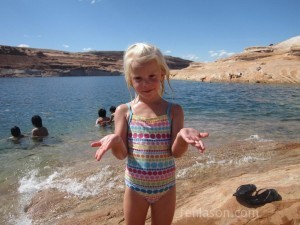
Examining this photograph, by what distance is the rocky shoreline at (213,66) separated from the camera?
4548cm

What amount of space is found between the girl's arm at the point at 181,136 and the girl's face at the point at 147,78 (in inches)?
12.2

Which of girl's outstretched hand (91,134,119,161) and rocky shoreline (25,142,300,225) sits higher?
girl's outstretched hand (91,134,119,161)

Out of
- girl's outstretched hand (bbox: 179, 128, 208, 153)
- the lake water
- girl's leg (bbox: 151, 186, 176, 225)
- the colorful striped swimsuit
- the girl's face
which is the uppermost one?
the girl's face

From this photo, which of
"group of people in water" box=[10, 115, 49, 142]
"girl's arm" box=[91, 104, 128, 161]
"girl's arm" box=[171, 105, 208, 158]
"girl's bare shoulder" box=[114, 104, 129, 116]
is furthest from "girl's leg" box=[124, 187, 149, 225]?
"group of people in water" box=[10, 115, 49, 142]

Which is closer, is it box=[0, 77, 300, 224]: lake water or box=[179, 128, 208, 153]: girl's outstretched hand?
box=[179, 128, 208, 153]: girl's outstretched hand

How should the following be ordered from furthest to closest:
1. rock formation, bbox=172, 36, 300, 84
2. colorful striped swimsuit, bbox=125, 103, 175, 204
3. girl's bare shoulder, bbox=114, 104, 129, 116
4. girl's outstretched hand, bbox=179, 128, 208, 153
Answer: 1. rock formation, bbox=172, 36, 300, 84
2. girl's bare shoulder, bbox=114, 104, 129, 116
3. colorful striped swimsuit, bbox=125, 103, 175, 204
4. girl's outstretched hand, bbox=179, 128, 208, 153

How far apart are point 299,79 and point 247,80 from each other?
8538 millimetres

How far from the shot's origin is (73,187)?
7316mm

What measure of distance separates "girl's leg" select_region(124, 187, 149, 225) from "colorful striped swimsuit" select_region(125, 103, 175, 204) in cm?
5

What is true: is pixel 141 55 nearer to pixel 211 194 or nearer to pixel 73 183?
pixel 211 194

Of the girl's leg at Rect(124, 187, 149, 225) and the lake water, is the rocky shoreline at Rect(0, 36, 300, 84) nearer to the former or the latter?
the lake water

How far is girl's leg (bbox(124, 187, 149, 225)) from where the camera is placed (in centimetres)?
320

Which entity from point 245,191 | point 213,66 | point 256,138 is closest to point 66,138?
point 256,138

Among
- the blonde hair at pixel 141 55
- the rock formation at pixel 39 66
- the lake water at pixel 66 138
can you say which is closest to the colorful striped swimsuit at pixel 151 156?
the blonde hair at pixel 141 55
